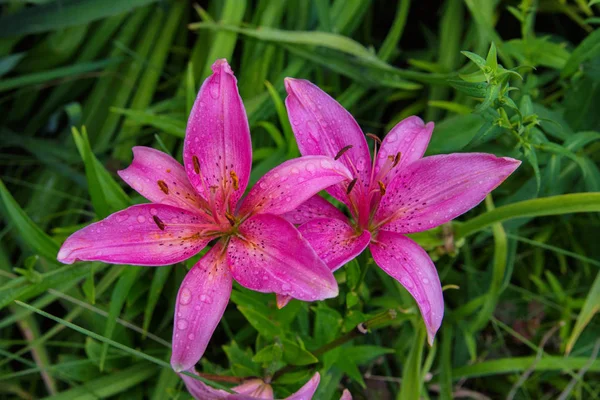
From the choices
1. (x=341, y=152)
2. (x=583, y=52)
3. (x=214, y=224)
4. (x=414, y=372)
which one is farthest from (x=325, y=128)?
(x=583, y=52)

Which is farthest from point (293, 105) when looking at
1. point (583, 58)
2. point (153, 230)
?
point (583, 58)

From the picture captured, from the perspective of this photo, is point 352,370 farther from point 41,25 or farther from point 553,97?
point 41,25

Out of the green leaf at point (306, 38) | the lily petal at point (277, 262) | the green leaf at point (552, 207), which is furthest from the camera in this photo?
the green leaf at point (306, 38)

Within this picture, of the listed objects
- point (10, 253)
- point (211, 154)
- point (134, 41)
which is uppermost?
point (211, 154)

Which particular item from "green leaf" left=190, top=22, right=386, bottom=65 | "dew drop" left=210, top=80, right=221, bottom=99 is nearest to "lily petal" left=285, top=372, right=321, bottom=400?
"dew drop" left=210, top=80, right=221, bottom=99

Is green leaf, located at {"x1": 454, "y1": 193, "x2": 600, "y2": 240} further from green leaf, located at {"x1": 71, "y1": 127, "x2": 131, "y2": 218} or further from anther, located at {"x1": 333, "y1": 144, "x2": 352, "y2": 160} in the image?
green leaf, located at {"x1": 71, "y1": 127, "x2": 131, "y2": 218}

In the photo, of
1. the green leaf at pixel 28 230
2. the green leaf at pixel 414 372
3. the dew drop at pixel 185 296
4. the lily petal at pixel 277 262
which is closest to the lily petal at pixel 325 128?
the lily petal at pixel 277 262

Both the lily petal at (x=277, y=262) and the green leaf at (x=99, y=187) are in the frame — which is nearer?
the lily petal at (x=277, y=262)

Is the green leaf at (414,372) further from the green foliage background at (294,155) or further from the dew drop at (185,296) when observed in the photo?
the dew drop at (185,296)
